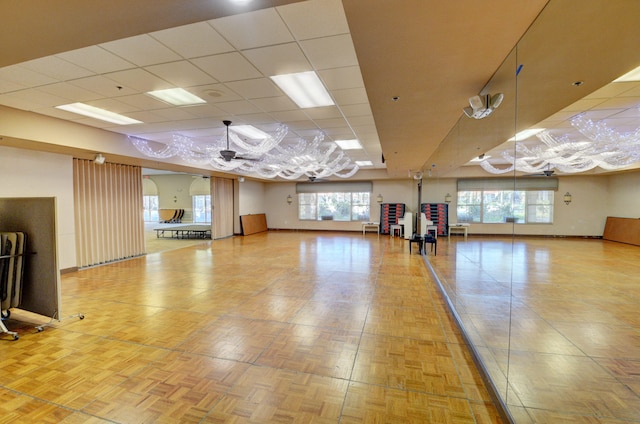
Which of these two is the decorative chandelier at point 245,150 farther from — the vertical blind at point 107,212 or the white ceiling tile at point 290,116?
the vertical blind at point 107,212

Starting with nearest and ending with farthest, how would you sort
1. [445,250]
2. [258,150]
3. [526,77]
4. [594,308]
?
[526,77], [594,308], [258,150], [445,250]

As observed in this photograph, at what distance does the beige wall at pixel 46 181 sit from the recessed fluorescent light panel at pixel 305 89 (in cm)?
452

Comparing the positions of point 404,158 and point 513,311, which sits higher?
point 404,158

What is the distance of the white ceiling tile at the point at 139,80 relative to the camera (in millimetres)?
3309

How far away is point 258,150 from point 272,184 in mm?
8967

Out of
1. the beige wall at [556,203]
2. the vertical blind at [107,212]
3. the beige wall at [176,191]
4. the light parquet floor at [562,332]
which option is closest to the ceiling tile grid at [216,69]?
the vertical blind at [107,212]

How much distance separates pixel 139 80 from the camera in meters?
3.50

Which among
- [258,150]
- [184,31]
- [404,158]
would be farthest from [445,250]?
[184,31]

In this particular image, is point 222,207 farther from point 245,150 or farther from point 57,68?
point 57,68

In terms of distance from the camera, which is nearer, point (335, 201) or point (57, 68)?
point (57, 68)

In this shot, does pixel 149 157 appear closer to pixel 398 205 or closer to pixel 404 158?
pixel 404 158

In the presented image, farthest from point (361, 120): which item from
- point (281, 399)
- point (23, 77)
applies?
point (23, 77)

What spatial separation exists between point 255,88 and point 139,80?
1.38 metres

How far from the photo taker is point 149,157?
6879 mm
